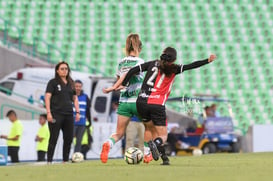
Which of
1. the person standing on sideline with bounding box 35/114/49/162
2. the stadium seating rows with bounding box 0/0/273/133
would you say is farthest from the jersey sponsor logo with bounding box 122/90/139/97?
the stadium seating rows with bounding box 0/0/273/133

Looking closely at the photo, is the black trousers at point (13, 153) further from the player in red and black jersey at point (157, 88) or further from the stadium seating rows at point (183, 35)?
the stadium seating rows at point (183, 35)

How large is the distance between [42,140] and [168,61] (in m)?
9.99

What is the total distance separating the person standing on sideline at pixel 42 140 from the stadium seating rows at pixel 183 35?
395 inches

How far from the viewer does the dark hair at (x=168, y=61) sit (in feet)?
38.9

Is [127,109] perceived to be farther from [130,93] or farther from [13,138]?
[13,138]

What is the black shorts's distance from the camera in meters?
12.0

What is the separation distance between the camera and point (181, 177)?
885 cm

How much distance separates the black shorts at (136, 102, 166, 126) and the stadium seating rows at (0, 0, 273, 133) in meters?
20.0

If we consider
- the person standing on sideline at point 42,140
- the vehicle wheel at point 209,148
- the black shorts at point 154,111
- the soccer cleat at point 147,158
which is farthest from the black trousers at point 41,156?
the black shorts at point 154,111

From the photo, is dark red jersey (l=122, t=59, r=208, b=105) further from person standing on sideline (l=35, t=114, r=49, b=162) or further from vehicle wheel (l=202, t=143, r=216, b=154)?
vehicle wheel (l=202, t=143, r=216, b=154)

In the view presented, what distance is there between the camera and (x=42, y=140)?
21.3 meters

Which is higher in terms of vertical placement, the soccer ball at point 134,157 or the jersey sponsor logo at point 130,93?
the jersey sponsor logo at point 130,93

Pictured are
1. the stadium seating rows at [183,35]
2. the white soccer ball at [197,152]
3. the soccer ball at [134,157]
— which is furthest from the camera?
the stadium seating rows at [183,35]

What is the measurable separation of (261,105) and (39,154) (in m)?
13.9
